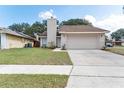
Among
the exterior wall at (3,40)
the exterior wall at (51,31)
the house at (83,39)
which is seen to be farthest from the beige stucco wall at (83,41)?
the exterior wall at (3,40)

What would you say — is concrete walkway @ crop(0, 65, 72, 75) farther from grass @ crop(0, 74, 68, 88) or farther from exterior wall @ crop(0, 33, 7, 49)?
exterior wall @ crop(0, 33, 7, 49)

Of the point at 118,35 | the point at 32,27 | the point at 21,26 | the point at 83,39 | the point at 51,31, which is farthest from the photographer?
the point at 118,35

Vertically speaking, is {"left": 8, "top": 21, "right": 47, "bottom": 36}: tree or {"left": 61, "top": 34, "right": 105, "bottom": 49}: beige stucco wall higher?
{"left": 8, "top": 21, "right": 47, "bottom": 36}: tree

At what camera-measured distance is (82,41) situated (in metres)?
23.9

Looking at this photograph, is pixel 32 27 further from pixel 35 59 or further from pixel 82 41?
pixel 35 59

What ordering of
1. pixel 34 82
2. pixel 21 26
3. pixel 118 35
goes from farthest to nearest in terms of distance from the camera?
pixel 118 35 → pixel 21 26 → pixel 34 82

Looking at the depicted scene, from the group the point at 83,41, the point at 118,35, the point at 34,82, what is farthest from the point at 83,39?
the point at 118,35

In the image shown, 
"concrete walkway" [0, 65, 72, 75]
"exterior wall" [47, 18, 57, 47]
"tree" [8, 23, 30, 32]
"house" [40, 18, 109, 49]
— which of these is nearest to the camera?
"concrete walkway" [0, 65, 72, 75]

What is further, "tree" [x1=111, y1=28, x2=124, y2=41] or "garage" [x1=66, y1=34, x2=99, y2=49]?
"tree" [x1=111, y1=28, x2=124, y2=41]

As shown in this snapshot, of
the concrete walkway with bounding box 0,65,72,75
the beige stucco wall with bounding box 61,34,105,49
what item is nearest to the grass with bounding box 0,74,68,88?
the concrete walkway with bounding box 0,65,72,75

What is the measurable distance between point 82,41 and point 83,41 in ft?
0.39

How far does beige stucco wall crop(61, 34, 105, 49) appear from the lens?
78.1ft
